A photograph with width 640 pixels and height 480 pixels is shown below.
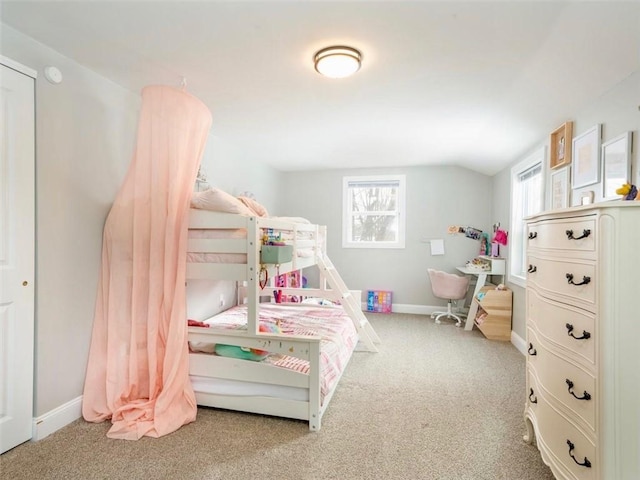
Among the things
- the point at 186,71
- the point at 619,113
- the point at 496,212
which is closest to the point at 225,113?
the point at 186,71

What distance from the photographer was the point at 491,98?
8.38 ft

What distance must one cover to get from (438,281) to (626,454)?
10.8 feet

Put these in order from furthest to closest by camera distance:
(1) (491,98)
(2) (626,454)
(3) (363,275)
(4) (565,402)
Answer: (3) (363,275)
(1) (491,98)
(4) (565,402)
(2) (626,454)

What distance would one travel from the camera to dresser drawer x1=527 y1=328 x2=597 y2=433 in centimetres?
123

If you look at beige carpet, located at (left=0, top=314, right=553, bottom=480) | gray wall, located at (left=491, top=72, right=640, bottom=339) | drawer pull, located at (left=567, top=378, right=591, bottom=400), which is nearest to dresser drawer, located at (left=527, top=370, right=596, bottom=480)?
drawer pull, located at (left=567, top=378, right=591, bottom=400)

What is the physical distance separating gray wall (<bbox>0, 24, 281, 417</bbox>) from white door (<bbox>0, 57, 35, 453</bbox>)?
50mm

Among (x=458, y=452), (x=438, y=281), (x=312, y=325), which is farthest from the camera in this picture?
(x=438, y=281)

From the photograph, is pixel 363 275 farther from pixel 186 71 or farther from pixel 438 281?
pixel 186 71

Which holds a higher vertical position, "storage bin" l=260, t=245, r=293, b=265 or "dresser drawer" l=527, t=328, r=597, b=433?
"storage bin" l=260, t=245, r=293, b=265

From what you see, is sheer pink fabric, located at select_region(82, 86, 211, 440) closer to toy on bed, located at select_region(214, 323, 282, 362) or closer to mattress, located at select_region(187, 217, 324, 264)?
mattress, located at select_region(187, 217, 324, 264)

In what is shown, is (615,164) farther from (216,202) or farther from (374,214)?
(374,214)

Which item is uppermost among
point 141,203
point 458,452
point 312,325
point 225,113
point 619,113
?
point 225,113

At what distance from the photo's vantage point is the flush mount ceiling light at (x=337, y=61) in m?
1.89

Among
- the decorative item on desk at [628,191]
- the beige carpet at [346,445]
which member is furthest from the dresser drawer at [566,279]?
the beige carpet at [346,445]
